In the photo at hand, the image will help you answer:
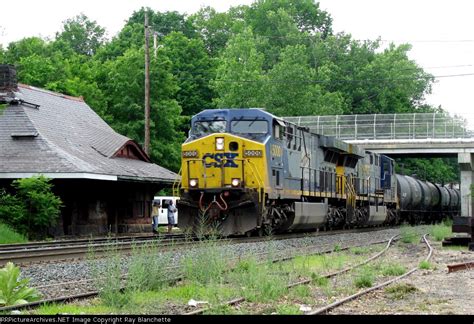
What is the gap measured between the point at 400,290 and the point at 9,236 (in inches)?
600

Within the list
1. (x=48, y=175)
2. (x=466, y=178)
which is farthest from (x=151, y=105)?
(x=466, y=178)

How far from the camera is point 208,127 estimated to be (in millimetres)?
22516

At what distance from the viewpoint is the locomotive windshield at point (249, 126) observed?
2219 centimetres

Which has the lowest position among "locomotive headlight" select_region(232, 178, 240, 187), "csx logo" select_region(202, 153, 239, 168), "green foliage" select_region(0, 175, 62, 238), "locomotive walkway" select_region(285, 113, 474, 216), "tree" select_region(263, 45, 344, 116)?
"green foliage" select_region(0, 175, 62, 238)

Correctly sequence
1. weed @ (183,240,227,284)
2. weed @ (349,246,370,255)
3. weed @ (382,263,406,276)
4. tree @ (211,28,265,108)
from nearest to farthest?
weed @ (183,240,227,284)
weed @ (382,263,406,276)
weed @ (349,246,370,255)
tree @ (211,28,265,108)

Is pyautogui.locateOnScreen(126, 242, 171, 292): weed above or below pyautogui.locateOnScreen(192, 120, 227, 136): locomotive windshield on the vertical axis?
below

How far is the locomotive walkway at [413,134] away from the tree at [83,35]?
4738 centimetres

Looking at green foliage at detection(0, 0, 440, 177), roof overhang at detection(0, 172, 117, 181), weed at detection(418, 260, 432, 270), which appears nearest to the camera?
weed at detection(418, 260, 432, 270)

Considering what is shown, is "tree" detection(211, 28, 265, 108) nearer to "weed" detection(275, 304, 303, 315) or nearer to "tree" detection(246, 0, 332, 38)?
"tree" detection(246, 0, 332, 38)

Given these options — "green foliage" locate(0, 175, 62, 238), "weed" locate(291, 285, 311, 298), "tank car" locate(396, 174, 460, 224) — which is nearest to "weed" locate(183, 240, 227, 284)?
"weed" locate(291, 285, 311, 298)

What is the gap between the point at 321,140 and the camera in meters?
28.0

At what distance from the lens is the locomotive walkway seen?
4772 cm

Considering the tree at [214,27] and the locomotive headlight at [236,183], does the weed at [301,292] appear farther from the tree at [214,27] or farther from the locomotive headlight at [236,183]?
the tree at [214,27]

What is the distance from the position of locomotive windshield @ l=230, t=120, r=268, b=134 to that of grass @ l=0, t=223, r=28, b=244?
303 inches
